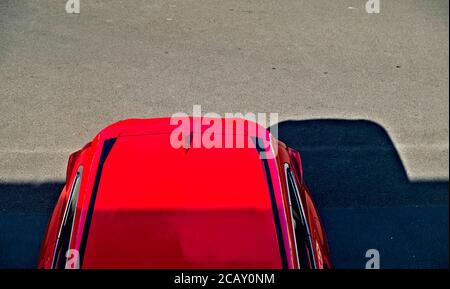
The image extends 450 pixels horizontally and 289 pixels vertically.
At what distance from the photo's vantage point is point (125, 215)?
404 cm

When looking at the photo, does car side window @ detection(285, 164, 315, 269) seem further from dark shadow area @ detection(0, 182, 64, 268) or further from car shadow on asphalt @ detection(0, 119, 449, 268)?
dark shadow area @ detection(0, 182, 64, 268)

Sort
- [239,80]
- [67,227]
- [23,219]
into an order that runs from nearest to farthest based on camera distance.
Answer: [67,227]
[23,219]
[239,80]

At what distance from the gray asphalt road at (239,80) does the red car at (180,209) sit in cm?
185

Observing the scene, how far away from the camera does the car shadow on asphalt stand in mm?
6105

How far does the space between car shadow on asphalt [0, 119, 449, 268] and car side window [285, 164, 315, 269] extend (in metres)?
1.52

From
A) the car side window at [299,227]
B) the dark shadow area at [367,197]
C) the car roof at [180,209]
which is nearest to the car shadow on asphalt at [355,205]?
the dark shadow area at [367,197]

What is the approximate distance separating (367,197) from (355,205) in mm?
197

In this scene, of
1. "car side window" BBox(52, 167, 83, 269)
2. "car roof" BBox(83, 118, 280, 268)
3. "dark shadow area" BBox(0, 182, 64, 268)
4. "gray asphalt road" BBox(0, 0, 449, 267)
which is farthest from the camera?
"gray asphalt road" BBox(0, 0, 449, 267)

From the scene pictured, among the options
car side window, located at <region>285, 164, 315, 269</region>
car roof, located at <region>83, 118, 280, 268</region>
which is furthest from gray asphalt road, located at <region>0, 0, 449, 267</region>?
car roof, located at <region>83, 118, 280, 268</region>

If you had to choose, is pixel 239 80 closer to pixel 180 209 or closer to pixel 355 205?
pixel 355 205

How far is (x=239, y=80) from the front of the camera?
841 centimetres

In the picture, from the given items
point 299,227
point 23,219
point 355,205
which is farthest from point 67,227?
point 355,205
